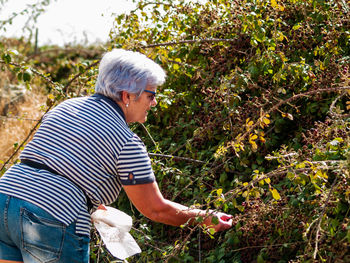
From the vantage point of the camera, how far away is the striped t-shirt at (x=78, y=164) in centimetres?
218

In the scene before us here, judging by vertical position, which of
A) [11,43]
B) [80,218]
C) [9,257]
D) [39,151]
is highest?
[39,151]

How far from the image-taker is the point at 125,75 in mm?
2422

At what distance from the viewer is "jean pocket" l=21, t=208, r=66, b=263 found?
2115 millimetres

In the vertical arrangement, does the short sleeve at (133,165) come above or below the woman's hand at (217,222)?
above

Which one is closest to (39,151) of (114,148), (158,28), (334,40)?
(114,148)

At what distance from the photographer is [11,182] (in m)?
2.21

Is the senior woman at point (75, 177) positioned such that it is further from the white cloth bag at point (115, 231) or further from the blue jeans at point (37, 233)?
the white cloth bag at point (115, 231)

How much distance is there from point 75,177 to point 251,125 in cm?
138

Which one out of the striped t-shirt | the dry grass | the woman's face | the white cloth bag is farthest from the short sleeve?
the dry grass

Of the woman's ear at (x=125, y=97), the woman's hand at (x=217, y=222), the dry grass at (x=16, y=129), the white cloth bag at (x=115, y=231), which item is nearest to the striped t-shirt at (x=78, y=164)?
the woman's ear at (x=125, y=97)

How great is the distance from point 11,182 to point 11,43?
339 inches

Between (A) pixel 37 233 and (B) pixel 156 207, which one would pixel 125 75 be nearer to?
(B) pixel 156 207

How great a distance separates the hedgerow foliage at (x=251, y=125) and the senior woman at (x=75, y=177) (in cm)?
49

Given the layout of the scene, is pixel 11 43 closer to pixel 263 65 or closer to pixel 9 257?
pixel 263 65
